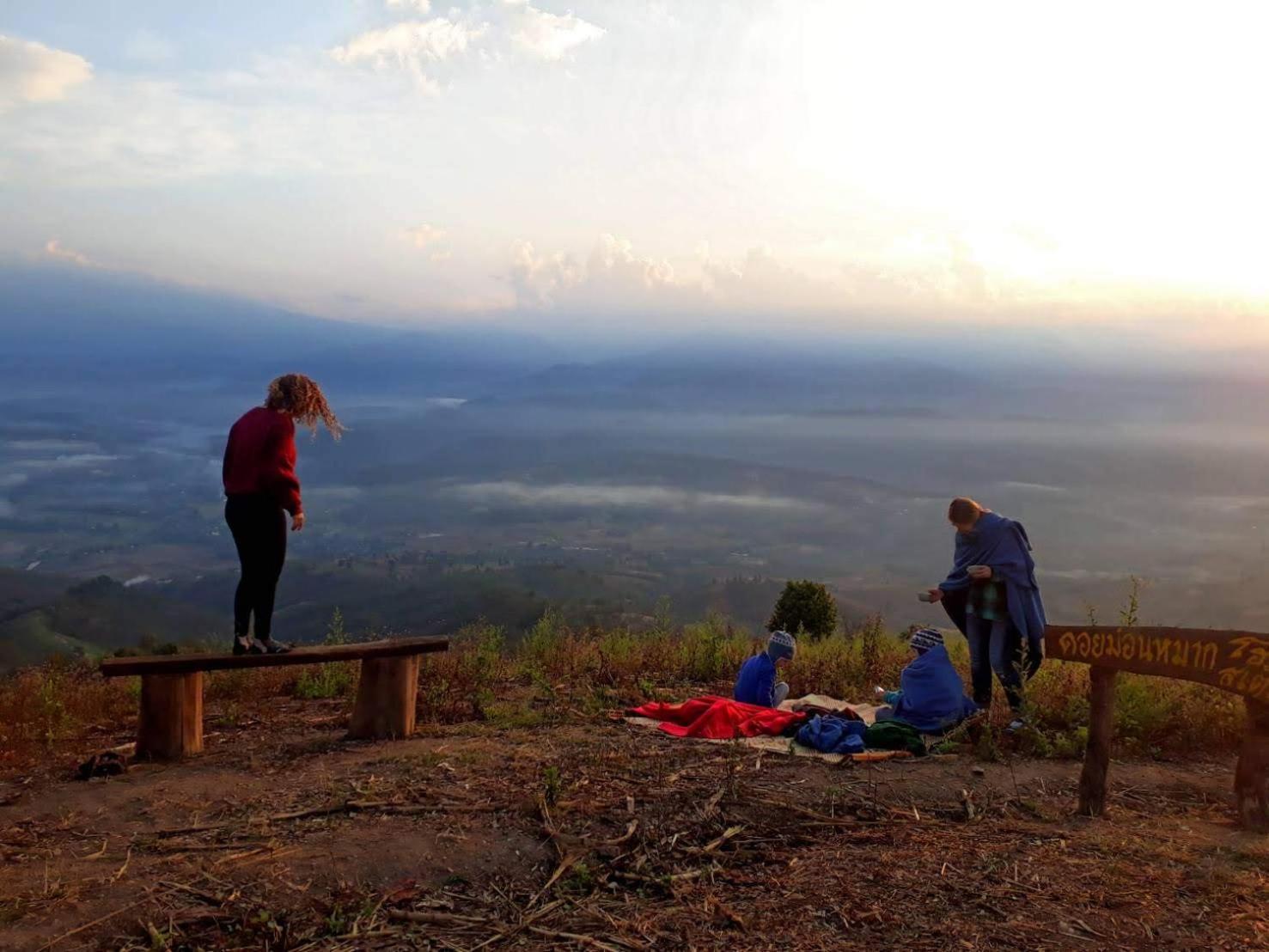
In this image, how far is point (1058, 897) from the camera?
13.2 feet

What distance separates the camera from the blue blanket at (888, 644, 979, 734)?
684 cm

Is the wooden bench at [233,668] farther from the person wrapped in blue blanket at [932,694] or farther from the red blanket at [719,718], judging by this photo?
→ the person wrapped in blue blanket at [932,694]

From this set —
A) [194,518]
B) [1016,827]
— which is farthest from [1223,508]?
[1016,827]

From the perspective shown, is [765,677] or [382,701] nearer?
[382,701]

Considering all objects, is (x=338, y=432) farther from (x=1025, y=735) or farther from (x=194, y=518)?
(x=194, y=518)

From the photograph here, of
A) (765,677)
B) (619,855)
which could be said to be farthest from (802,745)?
(619,855)

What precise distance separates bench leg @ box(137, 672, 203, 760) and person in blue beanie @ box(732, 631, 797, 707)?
4.15 meters

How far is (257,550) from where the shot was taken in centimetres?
640

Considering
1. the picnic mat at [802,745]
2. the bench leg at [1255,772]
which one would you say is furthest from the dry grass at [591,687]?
the bench leg at [1255,772]

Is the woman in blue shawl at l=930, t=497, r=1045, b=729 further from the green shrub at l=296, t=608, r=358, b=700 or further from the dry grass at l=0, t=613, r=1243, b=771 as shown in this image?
the green shrub at l=296, t=608, r=358, b=700

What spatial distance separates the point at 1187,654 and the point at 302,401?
5.63 m

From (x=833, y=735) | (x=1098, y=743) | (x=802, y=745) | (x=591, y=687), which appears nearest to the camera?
(x=1098, y=743)

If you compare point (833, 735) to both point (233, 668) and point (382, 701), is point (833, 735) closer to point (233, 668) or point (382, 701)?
point (382, 701)

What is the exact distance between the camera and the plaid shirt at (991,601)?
23.1 ft
